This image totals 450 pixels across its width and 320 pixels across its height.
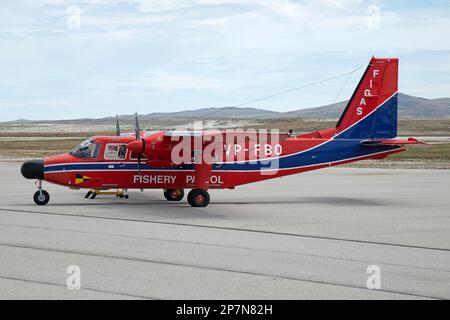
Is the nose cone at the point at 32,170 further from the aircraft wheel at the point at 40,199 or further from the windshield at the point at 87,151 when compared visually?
the windshield at the point at 87,151

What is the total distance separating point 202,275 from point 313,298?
247cm

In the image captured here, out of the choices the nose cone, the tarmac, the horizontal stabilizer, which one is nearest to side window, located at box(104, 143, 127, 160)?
the tarmac

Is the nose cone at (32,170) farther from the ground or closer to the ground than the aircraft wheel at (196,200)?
farther from the ground

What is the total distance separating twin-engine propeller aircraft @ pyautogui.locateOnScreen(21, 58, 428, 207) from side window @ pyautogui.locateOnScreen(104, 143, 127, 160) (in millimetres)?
23

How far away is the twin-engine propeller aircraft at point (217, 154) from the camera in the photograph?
2369 cm

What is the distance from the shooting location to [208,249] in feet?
48.3

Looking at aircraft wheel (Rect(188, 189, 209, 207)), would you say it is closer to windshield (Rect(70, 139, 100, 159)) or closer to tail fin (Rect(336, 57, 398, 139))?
windshield (Rect(70, 139, 100, 159))

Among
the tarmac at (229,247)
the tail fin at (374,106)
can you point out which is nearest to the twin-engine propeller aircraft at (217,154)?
the tail fin at (374,106)

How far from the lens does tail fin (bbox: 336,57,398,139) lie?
26.5 metres

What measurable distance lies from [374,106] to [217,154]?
7.07m

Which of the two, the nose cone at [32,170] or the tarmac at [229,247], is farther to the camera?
the nose cone at [32,170]

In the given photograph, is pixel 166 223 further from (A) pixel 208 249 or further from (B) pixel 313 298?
(B) pixel 313 298

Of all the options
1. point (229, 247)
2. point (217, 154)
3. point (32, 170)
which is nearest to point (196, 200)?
point (217, 154)
